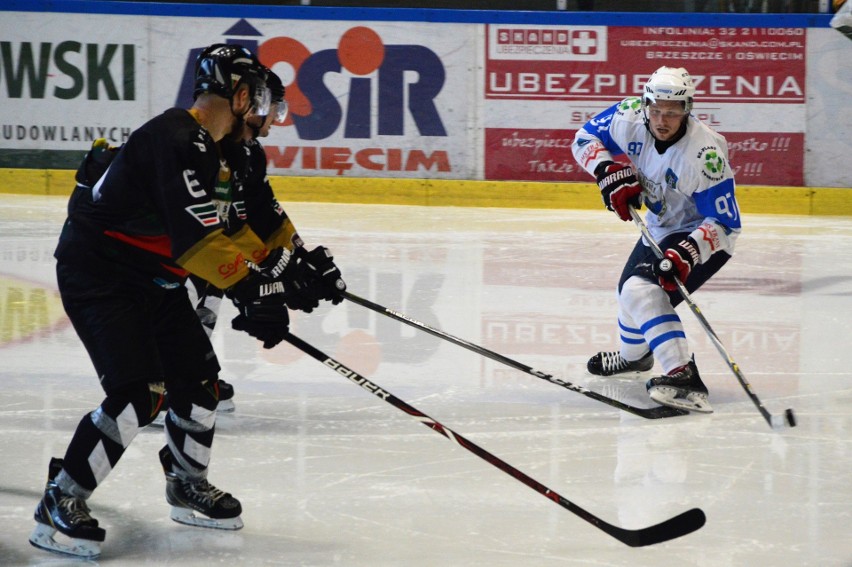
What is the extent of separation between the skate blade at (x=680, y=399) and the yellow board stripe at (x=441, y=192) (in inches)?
189

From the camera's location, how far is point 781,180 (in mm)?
8688

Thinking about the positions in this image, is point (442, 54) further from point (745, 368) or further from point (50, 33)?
point (745, 368)

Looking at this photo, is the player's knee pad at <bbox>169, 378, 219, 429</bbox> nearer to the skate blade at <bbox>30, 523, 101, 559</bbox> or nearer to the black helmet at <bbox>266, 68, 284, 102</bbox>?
the skate blade at <bbox>30, 523, 101, 559</bbox>

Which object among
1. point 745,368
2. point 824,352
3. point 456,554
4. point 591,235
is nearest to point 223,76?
point 456,554

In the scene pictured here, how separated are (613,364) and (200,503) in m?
1.98

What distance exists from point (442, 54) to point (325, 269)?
6.08 metres

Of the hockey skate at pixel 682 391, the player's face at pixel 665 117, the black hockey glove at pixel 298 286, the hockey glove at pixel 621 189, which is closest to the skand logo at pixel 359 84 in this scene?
the hockey glove at pixel 621 189

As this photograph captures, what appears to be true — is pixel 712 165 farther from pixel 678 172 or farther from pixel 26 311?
pixel 26 311

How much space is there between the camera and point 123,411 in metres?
2.64

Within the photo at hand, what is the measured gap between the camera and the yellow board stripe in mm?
8609

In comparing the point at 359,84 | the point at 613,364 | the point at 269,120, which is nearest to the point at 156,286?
the point at 269,120

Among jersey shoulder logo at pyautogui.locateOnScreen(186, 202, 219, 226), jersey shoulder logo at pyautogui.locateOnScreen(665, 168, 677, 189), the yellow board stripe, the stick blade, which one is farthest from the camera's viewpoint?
the yellow board stripe

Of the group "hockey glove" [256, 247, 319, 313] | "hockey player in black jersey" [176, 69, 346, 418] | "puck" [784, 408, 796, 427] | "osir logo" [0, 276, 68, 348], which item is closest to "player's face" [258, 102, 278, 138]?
"hockey player in black jersey" [176, 69, 346, 418]

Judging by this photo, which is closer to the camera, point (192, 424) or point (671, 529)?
point (671, 529)
